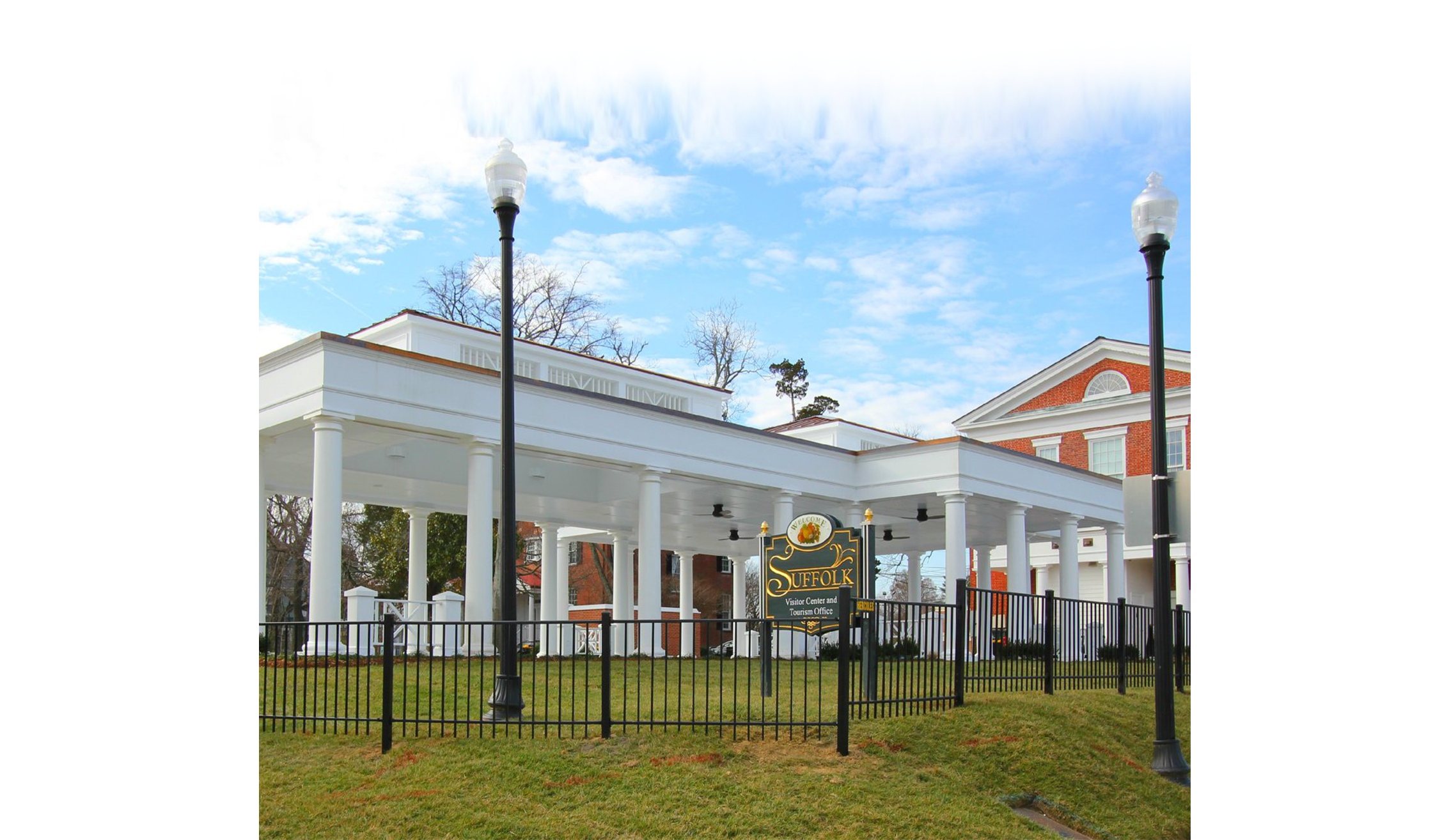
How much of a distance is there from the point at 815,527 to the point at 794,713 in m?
2.16

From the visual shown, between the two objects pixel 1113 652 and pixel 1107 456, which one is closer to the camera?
pixel 1113 652

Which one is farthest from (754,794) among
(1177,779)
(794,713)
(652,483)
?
(652,483)

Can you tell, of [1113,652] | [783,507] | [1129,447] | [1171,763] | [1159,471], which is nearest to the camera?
[1159,471]

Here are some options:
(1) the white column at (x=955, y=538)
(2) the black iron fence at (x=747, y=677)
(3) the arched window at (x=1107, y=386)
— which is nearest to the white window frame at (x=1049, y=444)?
(3) the arched window at (x=1107, y=386)

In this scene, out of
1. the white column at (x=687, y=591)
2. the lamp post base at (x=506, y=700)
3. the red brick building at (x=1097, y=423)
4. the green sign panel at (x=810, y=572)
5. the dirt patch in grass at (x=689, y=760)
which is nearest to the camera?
the dirt patch in grass at (x=689, y=760)

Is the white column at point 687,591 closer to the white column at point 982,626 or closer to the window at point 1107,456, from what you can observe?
the window at point 1107,456

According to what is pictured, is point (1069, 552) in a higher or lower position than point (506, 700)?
higher

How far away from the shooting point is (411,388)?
18750mm

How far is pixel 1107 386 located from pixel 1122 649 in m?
25.5

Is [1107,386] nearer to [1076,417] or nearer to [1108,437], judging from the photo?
[1076,417]

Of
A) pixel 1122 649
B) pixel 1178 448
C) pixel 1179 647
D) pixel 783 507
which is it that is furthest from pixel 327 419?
pixel 1178 448

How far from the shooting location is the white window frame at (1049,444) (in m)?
41.0

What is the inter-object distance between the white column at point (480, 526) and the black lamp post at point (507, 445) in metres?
→ 6.56

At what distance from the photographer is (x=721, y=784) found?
30.6 ft
